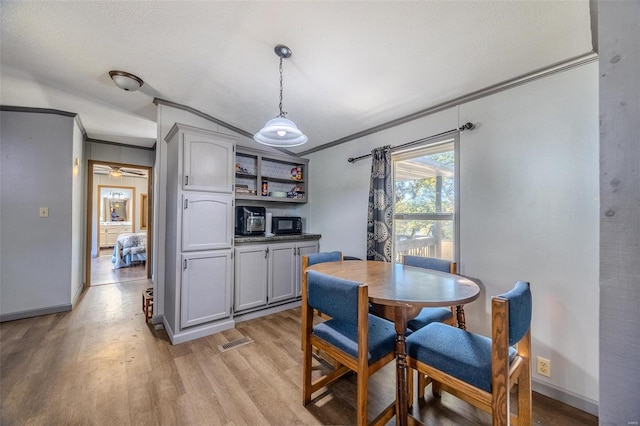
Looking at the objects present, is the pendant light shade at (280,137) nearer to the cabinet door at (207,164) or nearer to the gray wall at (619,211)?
the cabinet door at (207,164)

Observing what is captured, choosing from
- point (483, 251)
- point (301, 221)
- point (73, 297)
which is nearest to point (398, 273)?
point (483, 251)

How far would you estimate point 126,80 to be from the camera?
229 centimetres

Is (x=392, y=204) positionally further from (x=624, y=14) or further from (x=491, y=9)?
(x=624, y=14)

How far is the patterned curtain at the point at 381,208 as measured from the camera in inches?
107

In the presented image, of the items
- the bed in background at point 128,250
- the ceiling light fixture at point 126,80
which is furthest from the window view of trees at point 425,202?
the bed in background at point 128,250

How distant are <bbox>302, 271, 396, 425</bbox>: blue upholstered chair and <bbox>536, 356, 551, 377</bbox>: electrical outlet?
3.78 ft

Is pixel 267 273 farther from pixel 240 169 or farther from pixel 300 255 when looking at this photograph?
pixel 240 169

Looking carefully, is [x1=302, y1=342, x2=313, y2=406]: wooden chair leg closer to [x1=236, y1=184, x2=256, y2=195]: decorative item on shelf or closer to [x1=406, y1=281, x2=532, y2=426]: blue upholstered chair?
[x1=406, y1=281, x2=532, y2=426]: blue upholstered chair

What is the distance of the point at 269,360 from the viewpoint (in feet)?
7.04

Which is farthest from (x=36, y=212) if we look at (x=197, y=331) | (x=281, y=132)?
(x=281, y=132)

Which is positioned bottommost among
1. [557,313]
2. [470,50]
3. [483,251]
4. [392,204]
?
[557,313]

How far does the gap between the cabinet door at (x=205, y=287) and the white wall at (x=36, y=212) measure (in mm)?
1950

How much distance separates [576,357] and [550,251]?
69 cm

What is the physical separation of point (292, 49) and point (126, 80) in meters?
1.63
